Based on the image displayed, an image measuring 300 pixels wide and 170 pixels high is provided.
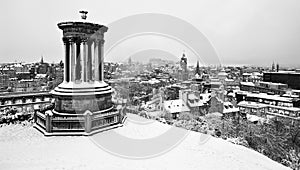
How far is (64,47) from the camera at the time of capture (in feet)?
43.1

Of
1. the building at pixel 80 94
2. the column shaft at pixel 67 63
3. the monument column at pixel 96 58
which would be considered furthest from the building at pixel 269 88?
the column shaft at pixel 67 63

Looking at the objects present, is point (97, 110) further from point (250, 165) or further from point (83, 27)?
point (250, 165)

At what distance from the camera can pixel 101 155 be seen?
923 centimetres

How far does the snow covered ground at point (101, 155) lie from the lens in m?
8.43

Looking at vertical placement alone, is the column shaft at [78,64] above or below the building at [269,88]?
above

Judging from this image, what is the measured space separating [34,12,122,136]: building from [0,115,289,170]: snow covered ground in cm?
63

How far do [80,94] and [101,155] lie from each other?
4.18m

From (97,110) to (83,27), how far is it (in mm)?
4361

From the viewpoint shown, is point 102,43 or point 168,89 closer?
point 102,43

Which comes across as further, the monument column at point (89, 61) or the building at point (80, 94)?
the monument column at point (89, 61)

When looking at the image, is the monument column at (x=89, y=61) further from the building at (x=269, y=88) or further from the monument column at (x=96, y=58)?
the building at (x=269, y=88)

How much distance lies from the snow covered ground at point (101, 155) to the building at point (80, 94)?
632mm

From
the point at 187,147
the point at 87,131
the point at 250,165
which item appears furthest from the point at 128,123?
the point at 250,165

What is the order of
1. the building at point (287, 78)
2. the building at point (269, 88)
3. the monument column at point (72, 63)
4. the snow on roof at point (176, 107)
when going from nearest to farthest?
the monument column at point (72, 63), the snow on roof at point (176, 107), the building at point (269, 88), the building at point (287, 78)
